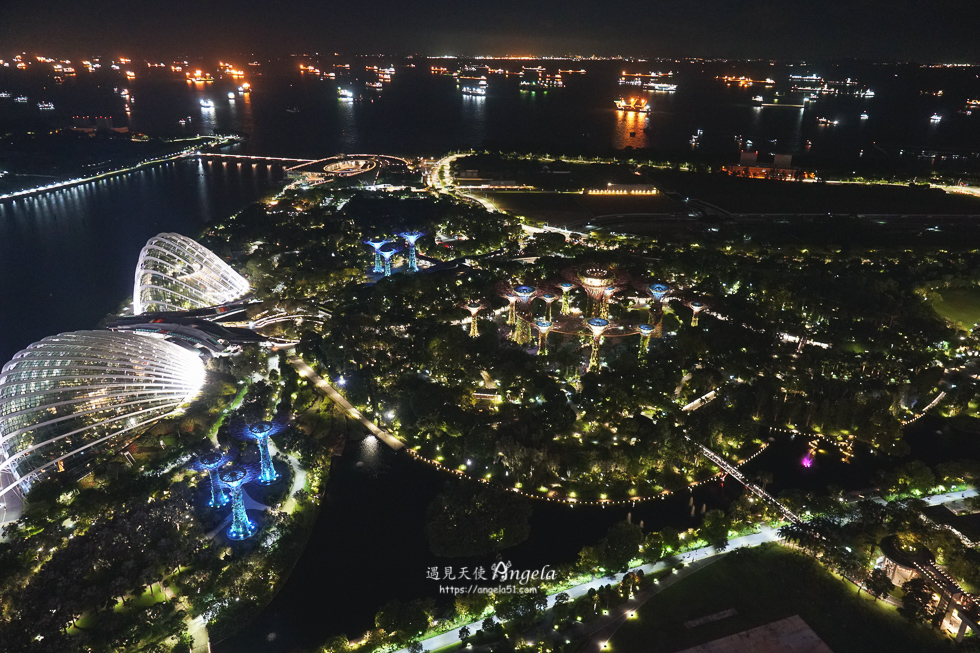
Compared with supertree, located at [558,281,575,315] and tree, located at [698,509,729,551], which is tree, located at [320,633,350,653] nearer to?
tree, located at [698,509,729,551]

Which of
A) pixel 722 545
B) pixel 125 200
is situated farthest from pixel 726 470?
pixel 125 200

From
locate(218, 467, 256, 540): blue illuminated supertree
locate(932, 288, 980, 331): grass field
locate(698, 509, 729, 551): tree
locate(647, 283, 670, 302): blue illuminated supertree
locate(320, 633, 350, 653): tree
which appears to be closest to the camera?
locate(320, 633, 350, 653): tree

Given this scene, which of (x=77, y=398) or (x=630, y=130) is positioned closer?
(x=77, y=398)

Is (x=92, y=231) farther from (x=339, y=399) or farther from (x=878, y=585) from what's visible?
(x=878, y=585)

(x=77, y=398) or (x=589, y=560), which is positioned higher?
(x=77, y=398)

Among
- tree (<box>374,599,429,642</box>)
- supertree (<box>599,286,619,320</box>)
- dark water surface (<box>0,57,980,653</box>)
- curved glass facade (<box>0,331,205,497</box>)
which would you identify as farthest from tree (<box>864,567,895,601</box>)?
curved glass facade (<box>0,331,205,497</box>)

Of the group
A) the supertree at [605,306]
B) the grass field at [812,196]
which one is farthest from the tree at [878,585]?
the grass field at [812,196]

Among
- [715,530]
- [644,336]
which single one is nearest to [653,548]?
[715,530]

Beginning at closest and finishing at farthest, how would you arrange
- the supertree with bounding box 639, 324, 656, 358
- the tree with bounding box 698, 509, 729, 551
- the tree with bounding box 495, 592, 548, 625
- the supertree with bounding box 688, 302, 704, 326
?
the tree with bounding box 495, 592, 548, 625 < the tree with bounding box 698, 509, 729, 551 < the supertree with bounding box 639, 324, 656, 358 < the supertree with bounding box 688, 302, 704, 326
